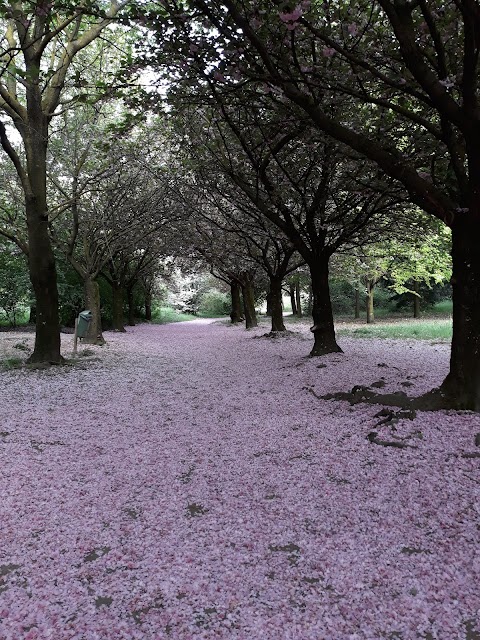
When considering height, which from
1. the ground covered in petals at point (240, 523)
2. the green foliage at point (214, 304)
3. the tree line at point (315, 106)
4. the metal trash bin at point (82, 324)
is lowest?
the ground covered in petals at point (240, 523)

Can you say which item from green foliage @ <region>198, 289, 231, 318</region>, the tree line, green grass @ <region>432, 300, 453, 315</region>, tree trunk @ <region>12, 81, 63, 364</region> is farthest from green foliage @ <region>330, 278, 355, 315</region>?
→ tree trunk @ <region>12, 81, 63, 364</region>

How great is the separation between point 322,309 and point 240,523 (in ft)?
28.1

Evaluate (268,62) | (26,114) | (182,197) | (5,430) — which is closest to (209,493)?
(5,430)

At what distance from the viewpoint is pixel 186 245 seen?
74.2ft

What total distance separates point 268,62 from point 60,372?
7689 millimetres

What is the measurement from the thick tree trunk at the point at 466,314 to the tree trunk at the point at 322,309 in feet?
19.9

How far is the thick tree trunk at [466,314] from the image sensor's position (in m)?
5.07

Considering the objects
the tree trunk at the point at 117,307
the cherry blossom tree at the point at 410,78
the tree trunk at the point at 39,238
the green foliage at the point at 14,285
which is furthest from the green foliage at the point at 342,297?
the cherry blossom tree at the point at 410,78

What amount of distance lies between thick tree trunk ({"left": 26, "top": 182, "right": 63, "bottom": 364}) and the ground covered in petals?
11.7 feet

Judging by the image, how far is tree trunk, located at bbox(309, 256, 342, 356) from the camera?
11375mm

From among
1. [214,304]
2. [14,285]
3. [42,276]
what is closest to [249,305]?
[14,285]

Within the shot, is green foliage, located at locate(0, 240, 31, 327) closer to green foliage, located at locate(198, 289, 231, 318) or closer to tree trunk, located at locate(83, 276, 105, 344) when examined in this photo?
tree trunk, located at locate(83, 276, 105, 344)

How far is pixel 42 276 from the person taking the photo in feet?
33.4

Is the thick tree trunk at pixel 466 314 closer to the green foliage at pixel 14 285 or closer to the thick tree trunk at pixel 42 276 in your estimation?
the thick tree trunk at pixel 42 276
